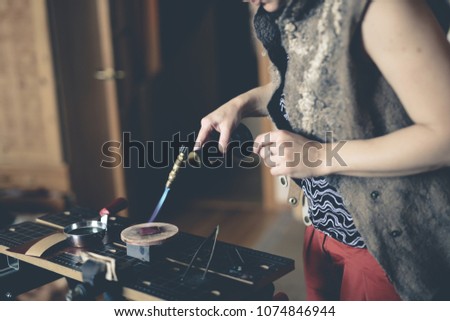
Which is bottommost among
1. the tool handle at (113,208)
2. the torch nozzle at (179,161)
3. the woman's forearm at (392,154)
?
the tool handle at (113,208)

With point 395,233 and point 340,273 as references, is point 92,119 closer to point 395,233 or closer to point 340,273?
point 340,273

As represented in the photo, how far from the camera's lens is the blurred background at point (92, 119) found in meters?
2.83

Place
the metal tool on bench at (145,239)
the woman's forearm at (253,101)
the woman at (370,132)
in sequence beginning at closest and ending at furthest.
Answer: the woman at (370,132), the metal tool on bench at (145,239), the woman's forearm at (253,101)

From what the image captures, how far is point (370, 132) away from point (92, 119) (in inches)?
92.9

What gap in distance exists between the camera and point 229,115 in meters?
1.17

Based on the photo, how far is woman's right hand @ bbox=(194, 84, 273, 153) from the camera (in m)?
1.16

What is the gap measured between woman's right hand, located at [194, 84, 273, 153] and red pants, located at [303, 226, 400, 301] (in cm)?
27

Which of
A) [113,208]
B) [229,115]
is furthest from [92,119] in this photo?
[229,115]

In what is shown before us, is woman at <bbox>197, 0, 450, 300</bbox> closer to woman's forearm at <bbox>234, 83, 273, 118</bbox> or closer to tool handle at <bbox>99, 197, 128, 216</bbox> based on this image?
woman's forearm at <bbox>234, 83, 273, 118</bbox>

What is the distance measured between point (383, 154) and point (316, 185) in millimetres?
189

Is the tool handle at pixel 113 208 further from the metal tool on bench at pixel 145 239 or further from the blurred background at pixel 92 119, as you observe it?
the blurred background at pixel 92 119

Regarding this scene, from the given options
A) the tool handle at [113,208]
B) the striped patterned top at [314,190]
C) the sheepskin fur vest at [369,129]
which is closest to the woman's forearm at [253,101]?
the striped patterned top at [314,190]

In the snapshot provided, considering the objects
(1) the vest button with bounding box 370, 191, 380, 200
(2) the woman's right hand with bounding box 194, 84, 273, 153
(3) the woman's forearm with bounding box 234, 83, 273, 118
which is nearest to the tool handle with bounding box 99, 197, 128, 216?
(2) the woman's right hand with bounding box 194, 84, 273, 153

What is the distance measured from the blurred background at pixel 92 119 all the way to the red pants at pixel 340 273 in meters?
1.38
